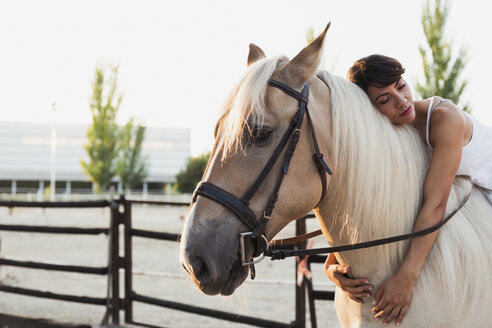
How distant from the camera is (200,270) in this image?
53.9 inches

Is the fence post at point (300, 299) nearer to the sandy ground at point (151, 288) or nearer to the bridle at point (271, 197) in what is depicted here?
the sandy ground at point (151, 288)

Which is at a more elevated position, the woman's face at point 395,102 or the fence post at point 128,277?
the woman's face at point 395,102

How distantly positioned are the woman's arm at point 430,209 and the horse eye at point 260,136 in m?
0.66

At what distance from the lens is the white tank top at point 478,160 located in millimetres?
1771

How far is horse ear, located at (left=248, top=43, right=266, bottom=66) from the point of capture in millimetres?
1968


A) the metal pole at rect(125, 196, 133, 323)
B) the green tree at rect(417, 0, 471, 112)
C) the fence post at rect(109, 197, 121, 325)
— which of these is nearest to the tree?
the green tree at rect(417, 0, 471, 112)

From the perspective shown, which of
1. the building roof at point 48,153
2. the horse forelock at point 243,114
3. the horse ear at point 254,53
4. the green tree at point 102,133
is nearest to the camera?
the horse forelock at point 243,114

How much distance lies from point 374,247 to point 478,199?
1.78 ft

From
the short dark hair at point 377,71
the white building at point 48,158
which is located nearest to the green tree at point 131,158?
the white building at point 48,158

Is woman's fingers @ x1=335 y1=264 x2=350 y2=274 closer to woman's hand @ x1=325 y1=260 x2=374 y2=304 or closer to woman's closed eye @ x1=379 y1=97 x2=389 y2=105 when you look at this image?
woman's hand @ x1=325 y1=260 x2=374 y2=304

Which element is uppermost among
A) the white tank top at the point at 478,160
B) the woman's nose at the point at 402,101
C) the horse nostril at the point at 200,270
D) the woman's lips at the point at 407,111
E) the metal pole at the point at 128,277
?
the woman's nose at the point at 402,101

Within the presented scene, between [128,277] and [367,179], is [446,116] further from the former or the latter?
[128,277]

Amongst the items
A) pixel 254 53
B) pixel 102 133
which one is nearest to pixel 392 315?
pixel 254 53

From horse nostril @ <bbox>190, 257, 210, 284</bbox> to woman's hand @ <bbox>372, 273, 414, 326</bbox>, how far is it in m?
0.68
